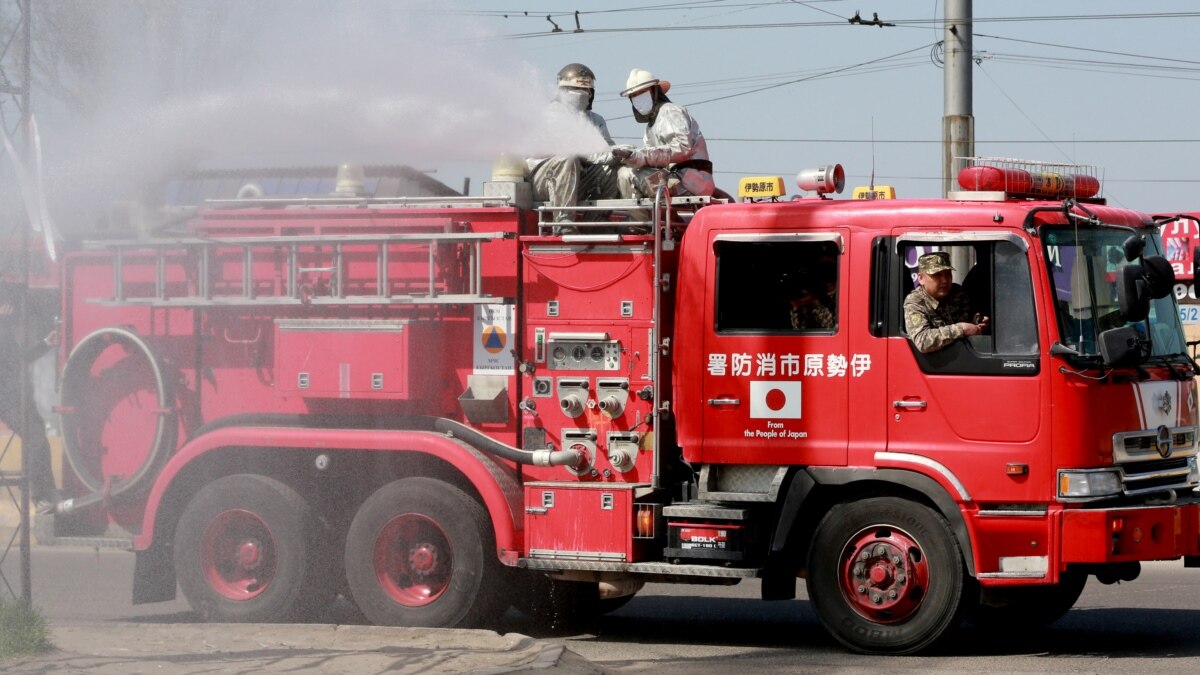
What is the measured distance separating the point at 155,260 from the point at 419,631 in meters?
3.34

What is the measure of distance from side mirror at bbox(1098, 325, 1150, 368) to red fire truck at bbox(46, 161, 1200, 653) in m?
0.02

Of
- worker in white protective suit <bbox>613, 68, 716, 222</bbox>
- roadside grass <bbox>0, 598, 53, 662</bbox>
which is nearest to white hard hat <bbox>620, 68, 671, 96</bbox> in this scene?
worker in white protective suit <bbox>613, 68, 716, 222</bbox>

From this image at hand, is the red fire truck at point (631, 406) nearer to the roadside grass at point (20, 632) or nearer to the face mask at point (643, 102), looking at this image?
the face mask at point (643, 102)

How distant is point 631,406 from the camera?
9.34 metres

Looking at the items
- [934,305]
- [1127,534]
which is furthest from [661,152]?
[1127,534]

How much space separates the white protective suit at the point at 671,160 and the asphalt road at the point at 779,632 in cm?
293

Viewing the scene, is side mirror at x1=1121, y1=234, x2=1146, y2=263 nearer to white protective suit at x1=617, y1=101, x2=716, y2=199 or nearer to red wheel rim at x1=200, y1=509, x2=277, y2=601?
white protective suit at x1=617, y1=101, x2=716, y2=199

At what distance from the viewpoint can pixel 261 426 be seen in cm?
1009

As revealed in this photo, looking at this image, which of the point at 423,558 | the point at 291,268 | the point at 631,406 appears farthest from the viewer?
the point at 291,268

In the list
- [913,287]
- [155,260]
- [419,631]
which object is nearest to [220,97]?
[155,260]

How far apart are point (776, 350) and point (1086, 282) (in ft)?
5.95

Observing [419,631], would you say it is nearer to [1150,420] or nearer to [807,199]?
[807,199]

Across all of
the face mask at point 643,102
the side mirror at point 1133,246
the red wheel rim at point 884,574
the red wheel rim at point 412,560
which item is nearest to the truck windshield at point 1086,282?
the side mirror at point 1133,246

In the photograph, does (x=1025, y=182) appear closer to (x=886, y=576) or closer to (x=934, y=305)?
(x=934, y=305)
